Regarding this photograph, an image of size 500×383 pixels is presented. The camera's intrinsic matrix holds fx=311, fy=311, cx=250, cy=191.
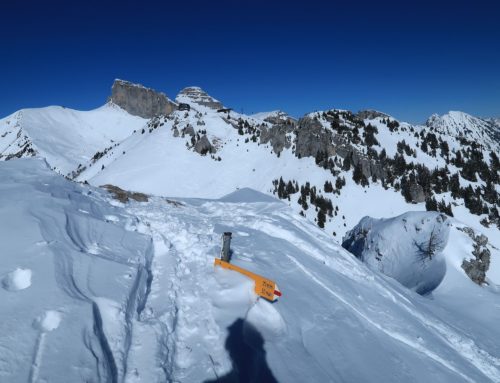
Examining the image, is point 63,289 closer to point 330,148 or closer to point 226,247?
point 226,247

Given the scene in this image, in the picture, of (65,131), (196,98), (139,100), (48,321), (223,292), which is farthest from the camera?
(196,98)

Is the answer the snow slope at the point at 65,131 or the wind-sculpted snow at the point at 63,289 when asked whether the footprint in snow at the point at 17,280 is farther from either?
the snow slope at the point at 65,131

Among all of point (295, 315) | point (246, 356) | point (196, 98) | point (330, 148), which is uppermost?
point (196, 98)

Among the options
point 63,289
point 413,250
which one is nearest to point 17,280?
point 63,289

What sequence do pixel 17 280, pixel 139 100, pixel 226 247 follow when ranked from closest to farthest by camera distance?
pixel 17 280
pixel 226 247
pixel 139 100

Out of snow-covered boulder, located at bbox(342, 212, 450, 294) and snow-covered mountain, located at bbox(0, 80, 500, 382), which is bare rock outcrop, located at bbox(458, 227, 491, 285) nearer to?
snow-covered mountain, located at bbox(0, 80, 500, 382)

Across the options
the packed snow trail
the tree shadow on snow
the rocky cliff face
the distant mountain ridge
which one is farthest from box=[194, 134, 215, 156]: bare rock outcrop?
the rocky cliff face
